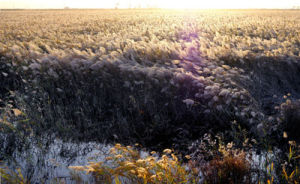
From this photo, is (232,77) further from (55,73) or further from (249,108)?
(55,73)

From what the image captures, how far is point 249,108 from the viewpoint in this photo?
404 cm

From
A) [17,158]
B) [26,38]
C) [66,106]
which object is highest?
[26,38]

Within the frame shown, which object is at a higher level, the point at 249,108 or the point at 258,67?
the point at 258,67

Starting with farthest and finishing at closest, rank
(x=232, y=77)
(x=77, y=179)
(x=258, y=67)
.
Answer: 1. (x=258, y=67)
2. (x=232, y=77)
3. (x=77, y=179)

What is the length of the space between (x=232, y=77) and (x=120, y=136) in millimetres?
2204

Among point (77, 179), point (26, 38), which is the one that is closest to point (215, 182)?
point (77, 179)

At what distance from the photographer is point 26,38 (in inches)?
428

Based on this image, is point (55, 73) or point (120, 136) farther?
point (55, 73)

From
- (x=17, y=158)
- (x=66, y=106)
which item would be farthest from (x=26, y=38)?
(x=17, y=158)

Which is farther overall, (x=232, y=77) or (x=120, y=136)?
(x=232, y=77)

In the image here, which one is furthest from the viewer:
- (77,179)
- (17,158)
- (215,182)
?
(17,158)

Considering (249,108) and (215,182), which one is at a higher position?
(249,108)

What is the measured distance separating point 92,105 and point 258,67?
3575mm

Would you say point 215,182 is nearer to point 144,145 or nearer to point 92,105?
point 144,145
